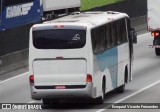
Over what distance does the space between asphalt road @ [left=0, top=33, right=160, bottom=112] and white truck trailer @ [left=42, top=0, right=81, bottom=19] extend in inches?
561

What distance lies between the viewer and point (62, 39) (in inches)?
1046

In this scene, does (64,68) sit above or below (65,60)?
below

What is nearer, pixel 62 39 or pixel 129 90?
pixel 62 39

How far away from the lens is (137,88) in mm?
31578

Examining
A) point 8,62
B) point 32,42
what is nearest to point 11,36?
point 8,62

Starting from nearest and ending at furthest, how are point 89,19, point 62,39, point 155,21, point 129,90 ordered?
point 62,39, point 89,19, point 129,90, point 155,21

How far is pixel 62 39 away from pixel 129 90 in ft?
17.9

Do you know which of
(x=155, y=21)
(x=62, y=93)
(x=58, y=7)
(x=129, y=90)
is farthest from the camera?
(x=58, y=7)

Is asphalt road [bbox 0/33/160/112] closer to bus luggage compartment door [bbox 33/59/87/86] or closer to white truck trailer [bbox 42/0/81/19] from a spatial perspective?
bus luggage compartment door [bbox 33/59/87/86]

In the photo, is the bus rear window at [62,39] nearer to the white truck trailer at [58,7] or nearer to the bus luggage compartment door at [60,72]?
the bus luggage compartment door at [60,72]

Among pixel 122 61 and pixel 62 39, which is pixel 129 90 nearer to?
pixel 122 61

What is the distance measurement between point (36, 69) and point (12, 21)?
21.2 metres

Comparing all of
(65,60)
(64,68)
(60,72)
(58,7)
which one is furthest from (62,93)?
(58,7)

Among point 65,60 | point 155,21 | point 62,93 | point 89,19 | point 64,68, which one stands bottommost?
point 155,21
